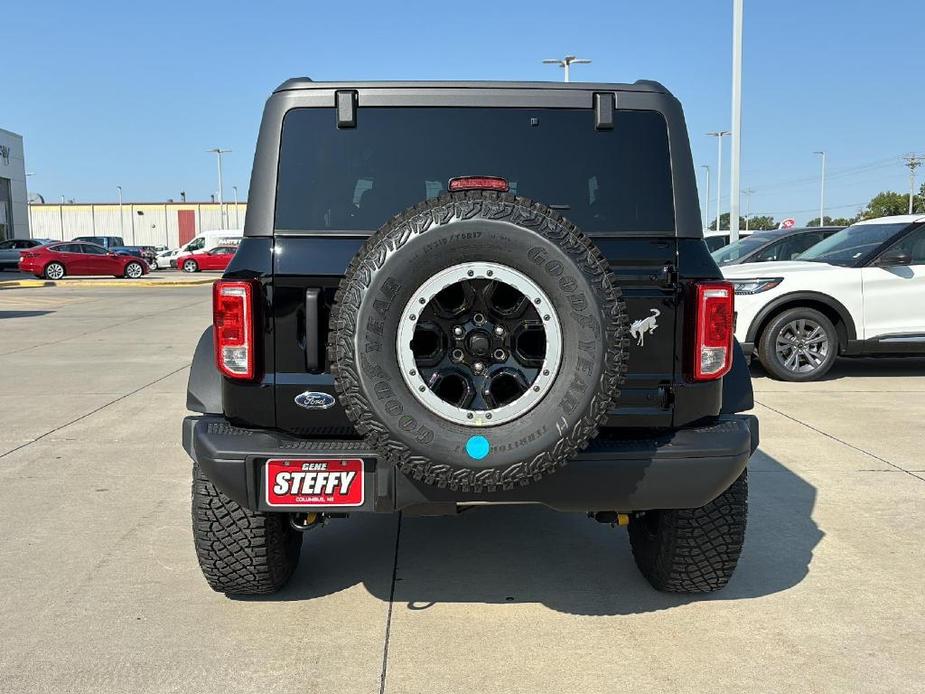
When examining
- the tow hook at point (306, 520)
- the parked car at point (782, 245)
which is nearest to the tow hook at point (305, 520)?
the tow hook at point (306, 520)

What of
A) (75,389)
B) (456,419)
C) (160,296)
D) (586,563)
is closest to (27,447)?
(75,389)

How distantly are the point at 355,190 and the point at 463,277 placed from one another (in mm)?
747

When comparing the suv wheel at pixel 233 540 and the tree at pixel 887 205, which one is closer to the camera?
the suv wheel at pixel 233 540

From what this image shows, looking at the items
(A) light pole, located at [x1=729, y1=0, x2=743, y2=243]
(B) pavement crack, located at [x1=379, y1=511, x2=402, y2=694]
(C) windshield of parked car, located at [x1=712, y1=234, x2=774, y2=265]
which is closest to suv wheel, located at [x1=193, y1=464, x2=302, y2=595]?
(B) pavement crack, located at [x1=379, y1=511, x2=402, y2=694]

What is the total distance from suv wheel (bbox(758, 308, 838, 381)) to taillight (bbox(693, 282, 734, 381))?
20.8ft

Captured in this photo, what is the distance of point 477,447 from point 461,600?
1.22m

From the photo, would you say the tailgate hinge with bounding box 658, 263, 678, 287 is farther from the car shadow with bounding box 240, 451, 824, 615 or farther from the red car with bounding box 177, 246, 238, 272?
the red car with bounding box 177, 246, 238, 272

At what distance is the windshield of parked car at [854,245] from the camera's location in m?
9.25

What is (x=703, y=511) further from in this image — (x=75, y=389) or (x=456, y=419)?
(x=75, y=389)

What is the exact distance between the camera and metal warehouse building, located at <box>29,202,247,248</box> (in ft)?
284

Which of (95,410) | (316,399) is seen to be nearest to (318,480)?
(316,399)

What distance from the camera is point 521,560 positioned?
13.8 ft

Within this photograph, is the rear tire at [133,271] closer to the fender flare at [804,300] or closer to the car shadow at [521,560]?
the fender flare at [804,300]

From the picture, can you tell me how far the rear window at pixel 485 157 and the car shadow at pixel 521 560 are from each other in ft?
5.19
